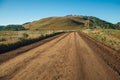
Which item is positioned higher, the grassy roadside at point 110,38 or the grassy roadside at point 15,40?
the grassy roadside at point 15,40

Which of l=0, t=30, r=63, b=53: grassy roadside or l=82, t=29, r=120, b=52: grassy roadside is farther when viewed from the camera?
l=82, t=29, r=120, b=52: grassy roadside

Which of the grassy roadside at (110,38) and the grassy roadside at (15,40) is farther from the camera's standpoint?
the grassy roadside at (110,38)

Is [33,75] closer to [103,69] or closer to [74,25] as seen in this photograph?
[103,69]

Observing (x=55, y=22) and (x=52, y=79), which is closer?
(x=52, y=79)

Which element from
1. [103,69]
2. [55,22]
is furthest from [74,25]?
[103,69]

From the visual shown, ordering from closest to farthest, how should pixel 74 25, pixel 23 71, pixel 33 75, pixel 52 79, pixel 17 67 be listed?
1. pixel 52 79
2. pixel 33 75
3. pixel 23 71
4. pixel 17 67
5. pixel 74 25

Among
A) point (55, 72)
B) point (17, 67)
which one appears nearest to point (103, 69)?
point (55, 72)

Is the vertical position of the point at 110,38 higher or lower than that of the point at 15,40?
lower

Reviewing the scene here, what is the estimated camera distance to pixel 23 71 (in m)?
9.17

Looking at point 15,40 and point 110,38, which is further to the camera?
point 110,38

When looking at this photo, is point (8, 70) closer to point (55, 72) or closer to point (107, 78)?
point (55, 72)

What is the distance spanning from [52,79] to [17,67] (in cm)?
261

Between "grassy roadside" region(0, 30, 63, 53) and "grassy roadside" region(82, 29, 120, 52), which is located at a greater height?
"grassy roadside" region(0, 30, 63, 53)

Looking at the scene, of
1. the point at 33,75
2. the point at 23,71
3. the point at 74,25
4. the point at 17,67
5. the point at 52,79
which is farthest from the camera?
the point at 74,25
